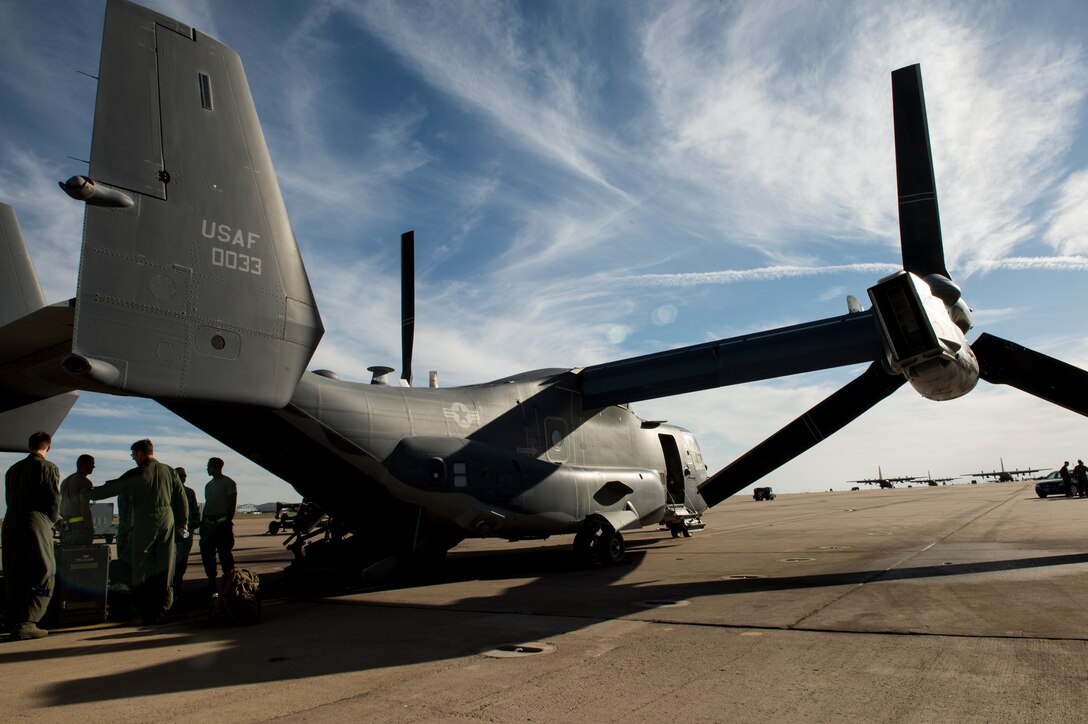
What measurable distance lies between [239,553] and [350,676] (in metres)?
15.9

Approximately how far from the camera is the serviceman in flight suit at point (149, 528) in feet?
24.5

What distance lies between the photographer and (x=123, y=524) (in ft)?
27.9

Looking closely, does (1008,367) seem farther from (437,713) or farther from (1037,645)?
(437,713)

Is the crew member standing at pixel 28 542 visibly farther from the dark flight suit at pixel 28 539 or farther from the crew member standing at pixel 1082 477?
the crew member standing at pixel 1082 477

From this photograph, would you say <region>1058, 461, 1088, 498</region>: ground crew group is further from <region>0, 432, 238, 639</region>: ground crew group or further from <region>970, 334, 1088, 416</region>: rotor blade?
<region>0, 432, 238, 639</region>: ground crew group

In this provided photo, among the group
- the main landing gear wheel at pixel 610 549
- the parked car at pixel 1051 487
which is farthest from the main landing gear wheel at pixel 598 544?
the parked car at pixel 1051 487

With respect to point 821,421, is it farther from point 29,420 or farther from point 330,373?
point 29,420

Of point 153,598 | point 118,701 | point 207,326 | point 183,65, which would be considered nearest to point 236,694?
point 118,701

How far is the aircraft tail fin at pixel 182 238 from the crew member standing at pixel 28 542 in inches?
96.7

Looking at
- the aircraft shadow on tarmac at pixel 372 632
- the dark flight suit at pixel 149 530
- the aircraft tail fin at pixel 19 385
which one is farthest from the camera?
the aircraft tail fin at pixel 19 385

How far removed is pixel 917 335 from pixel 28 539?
32.3 ft

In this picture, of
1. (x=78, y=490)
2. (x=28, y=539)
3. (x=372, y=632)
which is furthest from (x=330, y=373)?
(x=372, y=632)

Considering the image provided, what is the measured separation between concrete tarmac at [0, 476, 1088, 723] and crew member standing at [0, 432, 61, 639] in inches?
19.9

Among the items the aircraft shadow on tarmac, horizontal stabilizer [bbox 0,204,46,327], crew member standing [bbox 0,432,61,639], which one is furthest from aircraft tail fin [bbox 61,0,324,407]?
horizontal stabilizer [bbox 0,204,46,327]
